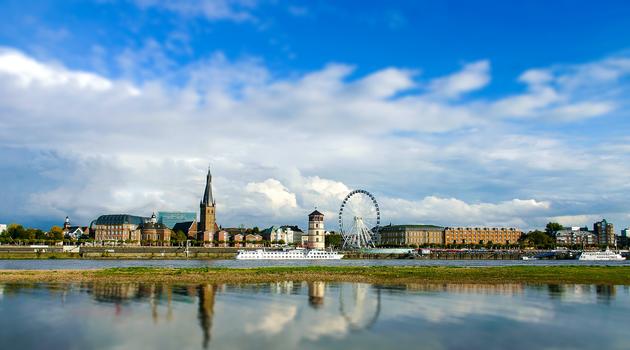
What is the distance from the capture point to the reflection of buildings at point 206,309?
27734mm

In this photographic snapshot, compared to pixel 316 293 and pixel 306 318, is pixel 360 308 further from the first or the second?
pixel 316 293

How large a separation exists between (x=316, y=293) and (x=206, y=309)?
14.0 m

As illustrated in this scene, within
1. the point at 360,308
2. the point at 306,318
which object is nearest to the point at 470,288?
the point at 360,308

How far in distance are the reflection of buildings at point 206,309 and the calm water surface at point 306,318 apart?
66 mm

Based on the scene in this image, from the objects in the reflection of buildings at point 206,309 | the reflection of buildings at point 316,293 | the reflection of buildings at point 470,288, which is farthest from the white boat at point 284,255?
the reflection of buildings at point 206,309

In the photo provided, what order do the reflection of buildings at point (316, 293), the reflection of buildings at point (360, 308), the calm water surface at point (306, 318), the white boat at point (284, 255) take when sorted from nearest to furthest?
the calm water surface at point (306, 318) < the reflection of buildings at point (360, 308) < the reflection of buildings at point (316, 293) < the white boat at point (284, 255)

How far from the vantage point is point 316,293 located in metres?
48.7

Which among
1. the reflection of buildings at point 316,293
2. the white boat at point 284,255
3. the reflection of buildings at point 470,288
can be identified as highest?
the reflection of buildings at point 316,293

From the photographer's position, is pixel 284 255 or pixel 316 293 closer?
pixel 316 293

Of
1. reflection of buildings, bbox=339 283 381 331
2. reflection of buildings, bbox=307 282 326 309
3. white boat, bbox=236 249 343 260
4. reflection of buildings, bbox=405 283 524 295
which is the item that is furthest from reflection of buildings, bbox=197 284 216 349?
white boat, bbox=236 249 343 260

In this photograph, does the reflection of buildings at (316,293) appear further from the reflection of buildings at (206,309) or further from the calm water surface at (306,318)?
the reflection of buildings at (206,309)

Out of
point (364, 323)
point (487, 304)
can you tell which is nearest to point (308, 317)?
point (364, 323)

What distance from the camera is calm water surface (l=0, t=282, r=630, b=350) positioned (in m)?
26.6

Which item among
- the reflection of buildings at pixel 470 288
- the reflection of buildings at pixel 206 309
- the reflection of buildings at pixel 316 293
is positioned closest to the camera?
the reflection of buildings at pixel 206 309
